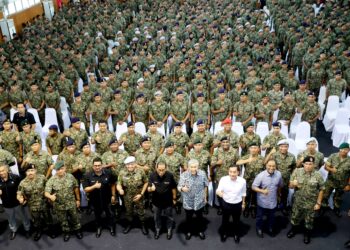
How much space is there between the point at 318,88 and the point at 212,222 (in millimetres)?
4622

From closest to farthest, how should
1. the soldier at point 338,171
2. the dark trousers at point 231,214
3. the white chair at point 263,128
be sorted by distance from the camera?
1. the dark trousers at point 231,214
2. the soldier at point 338,171
3. the white chair at point 263,128

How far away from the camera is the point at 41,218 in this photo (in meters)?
5.01

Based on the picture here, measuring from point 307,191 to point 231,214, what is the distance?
0.97 m

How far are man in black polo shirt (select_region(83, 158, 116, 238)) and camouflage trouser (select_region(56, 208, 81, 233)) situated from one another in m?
0.26

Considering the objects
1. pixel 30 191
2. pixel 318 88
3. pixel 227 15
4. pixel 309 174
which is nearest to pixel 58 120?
pixel 30 191

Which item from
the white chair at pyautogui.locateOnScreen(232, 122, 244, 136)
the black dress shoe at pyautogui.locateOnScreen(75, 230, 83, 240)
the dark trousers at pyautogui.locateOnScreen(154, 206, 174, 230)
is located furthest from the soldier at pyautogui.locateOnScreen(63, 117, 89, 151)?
the white chair at pyautogui.locateOnScreen(232, 122, 244, 136)

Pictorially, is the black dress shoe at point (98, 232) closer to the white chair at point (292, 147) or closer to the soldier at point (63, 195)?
the soldier at point (63, 195)

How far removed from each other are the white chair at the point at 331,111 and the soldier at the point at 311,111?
2.59 ft

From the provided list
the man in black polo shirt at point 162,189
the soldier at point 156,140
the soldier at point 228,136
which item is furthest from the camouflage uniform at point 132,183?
the soldier at point 228,136

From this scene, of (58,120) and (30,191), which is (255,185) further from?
(58,120)

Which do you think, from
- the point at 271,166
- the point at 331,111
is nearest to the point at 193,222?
the point at 271,166

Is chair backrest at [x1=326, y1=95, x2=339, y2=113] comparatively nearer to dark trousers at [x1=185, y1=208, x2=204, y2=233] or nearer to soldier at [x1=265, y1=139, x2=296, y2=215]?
soldier at [x1=265, y1=139, x2=296, y2=215]

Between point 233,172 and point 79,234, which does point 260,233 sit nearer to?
point 233,172

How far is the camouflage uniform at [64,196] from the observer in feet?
→ 15.1
